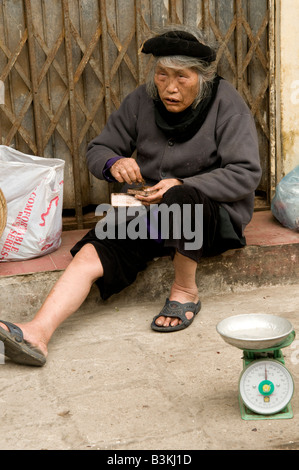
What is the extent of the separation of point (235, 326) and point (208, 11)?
254cm

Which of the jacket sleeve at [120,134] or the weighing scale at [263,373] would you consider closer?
the weighing scale at [263,373]

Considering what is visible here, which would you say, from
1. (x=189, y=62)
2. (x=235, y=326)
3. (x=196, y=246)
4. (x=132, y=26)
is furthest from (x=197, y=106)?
(x=235, y=326)

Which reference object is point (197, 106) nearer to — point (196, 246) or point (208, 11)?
point (196, 246)

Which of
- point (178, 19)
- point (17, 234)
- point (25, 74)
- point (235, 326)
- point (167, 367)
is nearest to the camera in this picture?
point (235, 326)

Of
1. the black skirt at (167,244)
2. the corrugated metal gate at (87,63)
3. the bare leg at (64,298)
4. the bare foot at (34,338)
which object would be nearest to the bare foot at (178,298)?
the black skirt at (167,244)

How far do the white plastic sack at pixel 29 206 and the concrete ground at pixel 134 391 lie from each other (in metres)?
0.47

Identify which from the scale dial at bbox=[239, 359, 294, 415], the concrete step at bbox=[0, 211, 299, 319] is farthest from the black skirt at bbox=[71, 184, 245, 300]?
the scale dial at bbox=[239, 359, 294, 415]

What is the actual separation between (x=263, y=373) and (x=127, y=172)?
1.33 metres

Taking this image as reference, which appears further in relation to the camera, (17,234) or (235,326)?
(17,234)

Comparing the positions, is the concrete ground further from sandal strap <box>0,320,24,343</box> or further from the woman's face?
the woman's face

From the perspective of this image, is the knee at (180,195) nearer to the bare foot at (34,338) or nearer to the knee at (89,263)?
the knee at (89,263)

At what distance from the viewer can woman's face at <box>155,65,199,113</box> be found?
3.06 meters

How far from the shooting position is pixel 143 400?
2.40 meters

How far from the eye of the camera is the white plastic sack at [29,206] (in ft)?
10.8
